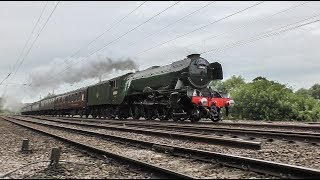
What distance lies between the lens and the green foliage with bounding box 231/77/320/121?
92.9 ft

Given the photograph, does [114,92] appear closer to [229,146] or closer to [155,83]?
[155,83]

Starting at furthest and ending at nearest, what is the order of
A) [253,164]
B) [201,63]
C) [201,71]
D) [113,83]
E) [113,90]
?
[113,83]
[113,90]
[201,63]
[201,71]
[253,164]

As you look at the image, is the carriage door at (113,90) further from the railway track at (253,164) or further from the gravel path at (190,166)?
the railway track at (253,164)

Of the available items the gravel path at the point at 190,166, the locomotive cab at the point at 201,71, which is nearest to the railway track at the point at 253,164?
the gravel path at the point at 190,166

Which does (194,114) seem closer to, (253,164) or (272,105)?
(272,105)

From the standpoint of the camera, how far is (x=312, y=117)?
1084 inches

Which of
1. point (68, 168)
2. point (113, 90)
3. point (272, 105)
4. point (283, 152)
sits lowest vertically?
point (68, 168)

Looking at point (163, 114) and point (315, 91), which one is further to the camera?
point (315, 91)

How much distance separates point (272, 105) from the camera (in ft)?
96.0

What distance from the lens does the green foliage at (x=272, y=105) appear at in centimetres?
2833

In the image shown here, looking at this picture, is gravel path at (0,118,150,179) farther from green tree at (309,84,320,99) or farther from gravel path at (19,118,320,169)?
green tree at (309,84,320,99)

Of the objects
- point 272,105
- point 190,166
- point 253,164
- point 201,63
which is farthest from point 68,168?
point 272,105

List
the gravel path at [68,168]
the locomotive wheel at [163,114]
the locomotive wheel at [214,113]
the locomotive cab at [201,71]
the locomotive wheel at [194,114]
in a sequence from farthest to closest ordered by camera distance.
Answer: the locomotive wheel at [163,114], the locomotive cab at [201,71], the locomotive wheel at [214,113], the locomotive wheel at [194,114], the gravel path at [68,168]

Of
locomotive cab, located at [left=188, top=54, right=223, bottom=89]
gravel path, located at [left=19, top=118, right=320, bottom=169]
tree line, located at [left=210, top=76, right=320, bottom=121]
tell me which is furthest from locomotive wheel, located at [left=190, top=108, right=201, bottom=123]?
tree line, located at [left=210, top=76, right=320, bottom=121]
